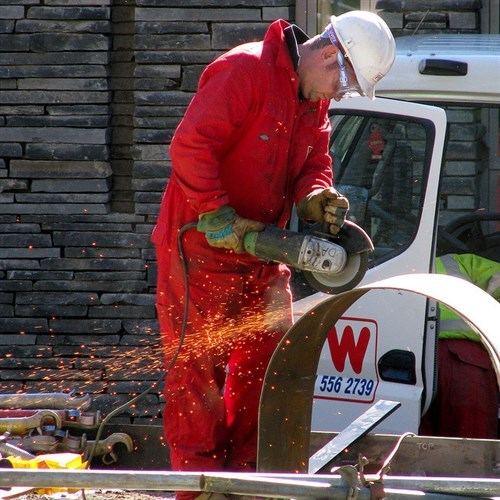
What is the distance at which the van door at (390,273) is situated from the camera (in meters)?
4.86

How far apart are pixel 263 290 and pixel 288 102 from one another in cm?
82

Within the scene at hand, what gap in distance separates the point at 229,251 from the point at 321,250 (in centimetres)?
41

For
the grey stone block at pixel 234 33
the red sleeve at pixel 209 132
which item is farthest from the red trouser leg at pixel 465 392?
the grey stone block at pixel 234 33

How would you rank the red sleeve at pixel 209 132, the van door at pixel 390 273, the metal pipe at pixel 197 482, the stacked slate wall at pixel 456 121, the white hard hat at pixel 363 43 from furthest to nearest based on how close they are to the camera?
1. the stacked slate wall at pixel 456 121
2. the van door at pixel 390 273
3. the white hard hat at pixel 363 43
4. the red sleeve at pixel 209 132
5. the metal pipe at pixel 197 482

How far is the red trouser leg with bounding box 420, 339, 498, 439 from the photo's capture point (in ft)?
16.0

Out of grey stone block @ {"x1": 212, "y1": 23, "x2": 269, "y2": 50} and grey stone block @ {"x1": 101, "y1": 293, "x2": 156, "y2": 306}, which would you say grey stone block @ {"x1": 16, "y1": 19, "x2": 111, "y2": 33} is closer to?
grey stone block @ {"x1": 212, "y1": 23, "x2": 269, "y2": 50}

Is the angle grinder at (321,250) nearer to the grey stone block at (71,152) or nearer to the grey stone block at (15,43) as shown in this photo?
the grey stone block at (71,152)

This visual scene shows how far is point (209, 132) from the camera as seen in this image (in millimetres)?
4234

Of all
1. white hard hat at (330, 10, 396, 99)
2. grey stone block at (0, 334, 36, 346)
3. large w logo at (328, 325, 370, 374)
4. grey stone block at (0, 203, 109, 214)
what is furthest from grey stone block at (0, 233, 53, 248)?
white hard hat at (330, 10, 396, 99)

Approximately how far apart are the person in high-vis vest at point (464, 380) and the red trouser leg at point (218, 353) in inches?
34.3

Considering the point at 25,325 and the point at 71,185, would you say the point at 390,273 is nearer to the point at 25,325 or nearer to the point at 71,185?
the point at 71,185

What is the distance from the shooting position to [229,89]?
425cm

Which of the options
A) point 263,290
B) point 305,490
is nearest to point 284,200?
point 263,290

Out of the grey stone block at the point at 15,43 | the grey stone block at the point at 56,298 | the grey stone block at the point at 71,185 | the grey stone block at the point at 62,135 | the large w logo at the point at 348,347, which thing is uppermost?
the grey stone block at the point at 15,43
